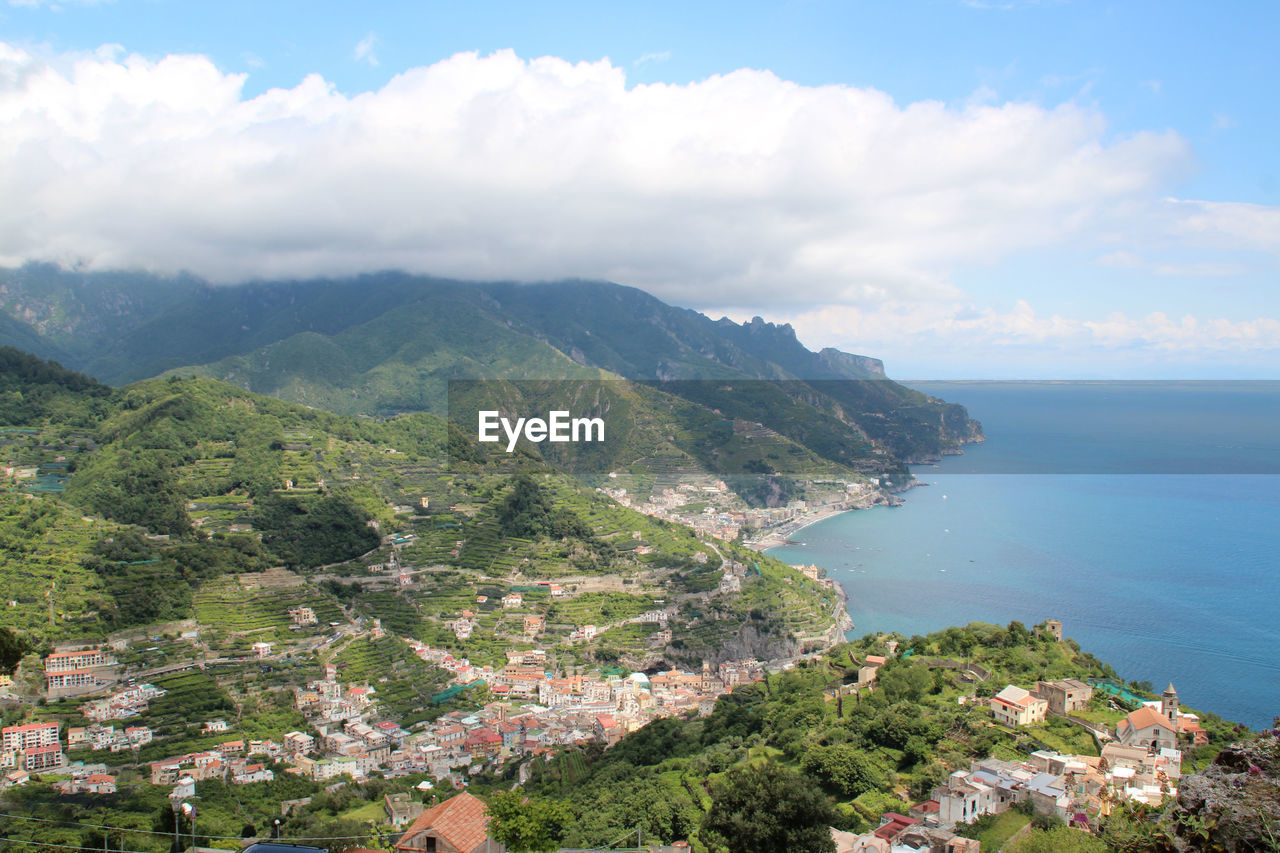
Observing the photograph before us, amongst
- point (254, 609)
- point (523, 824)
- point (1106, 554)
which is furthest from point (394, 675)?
point (1106, 554)

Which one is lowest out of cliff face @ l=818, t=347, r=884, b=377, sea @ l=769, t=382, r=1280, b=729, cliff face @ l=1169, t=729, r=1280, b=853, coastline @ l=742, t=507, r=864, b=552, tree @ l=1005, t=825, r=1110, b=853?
coastline @ l=742, t=507, r=864, b=552

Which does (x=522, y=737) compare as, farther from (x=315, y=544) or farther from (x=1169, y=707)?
(x=1169, y=707)

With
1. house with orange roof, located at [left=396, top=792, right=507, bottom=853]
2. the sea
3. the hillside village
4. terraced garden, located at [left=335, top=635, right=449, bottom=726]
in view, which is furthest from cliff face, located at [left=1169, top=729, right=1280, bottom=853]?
the sea

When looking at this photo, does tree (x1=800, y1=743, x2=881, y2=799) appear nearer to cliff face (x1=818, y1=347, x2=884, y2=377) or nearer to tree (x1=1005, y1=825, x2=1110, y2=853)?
tree (x1=1005, y1=825, x2=1110, y2=853)

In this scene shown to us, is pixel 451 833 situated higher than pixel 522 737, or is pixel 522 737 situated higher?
pixel 451 833

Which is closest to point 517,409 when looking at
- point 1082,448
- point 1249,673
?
point 1249,673
